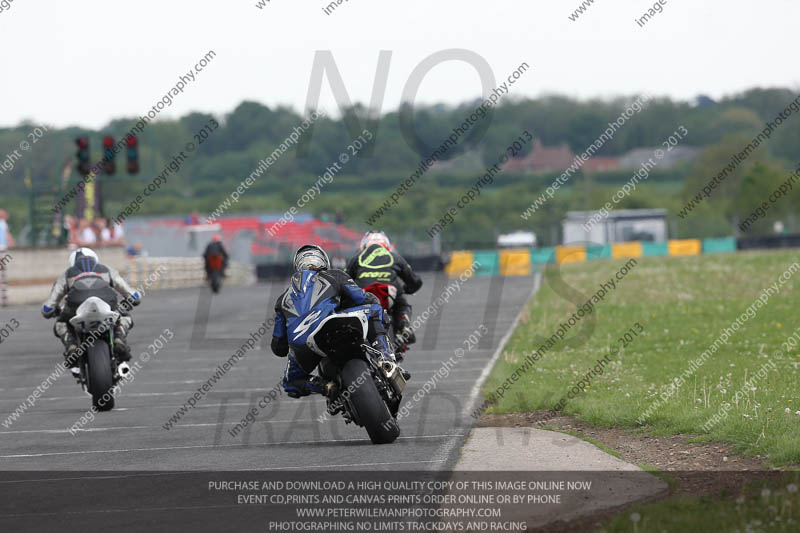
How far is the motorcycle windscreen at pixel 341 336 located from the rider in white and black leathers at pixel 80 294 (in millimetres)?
4224

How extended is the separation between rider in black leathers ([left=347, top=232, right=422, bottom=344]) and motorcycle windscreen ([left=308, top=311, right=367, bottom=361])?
11.3 ft

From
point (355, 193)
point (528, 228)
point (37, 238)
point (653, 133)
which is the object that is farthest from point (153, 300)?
point (653, 133)

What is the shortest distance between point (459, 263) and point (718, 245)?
14.7m

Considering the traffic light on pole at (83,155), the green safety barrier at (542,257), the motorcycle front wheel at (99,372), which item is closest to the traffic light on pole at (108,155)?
the traffic light on pole at (83,155)

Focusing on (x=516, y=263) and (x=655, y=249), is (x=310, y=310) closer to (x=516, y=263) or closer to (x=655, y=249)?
(x=516, y=263)

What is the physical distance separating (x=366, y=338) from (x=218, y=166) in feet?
360

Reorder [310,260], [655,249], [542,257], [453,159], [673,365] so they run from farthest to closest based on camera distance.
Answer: [453,159]
[655,249]
[542,257]
[673,365]
[310,260]

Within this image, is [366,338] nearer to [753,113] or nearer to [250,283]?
[250,283]

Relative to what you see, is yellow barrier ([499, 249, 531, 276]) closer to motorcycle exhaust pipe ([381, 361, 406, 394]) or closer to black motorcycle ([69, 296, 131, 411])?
black motorcycle ([69, 296, 131, 411])

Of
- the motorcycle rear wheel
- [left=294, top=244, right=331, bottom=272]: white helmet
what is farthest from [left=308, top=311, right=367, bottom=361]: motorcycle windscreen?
[left=294, top=244, right=331, bottom=272]: white helmet

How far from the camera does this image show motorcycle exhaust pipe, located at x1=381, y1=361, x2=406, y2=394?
9070mm

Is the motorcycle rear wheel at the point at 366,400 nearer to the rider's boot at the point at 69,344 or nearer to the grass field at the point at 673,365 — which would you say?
the grass field at the point at 673,365

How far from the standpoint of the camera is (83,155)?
3594cm

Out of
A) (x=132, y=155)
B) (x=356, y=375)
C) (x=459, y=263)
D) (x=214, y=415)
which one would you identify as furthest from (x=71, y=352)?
(x=459, y=263)
